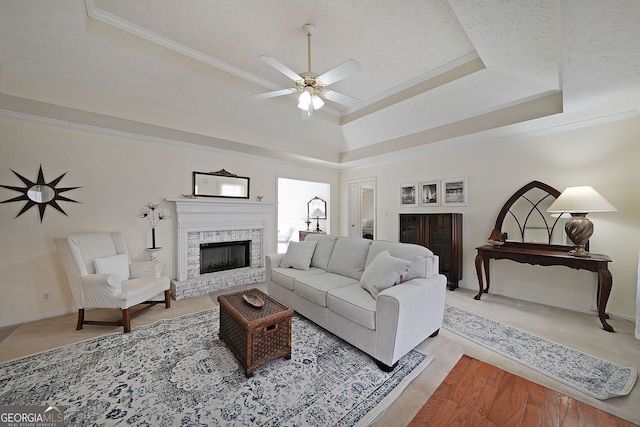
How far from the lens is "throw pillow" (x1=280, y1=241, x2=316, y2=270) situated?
324cm

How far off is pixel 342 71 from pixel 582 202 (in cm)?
313

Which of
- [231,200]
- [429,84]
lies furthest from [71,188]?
[429,84]

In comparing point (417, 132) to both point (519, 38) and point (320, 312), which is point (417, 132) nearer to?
point (519, 38)

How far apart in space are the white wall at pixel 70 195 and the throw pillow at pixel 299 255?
2008mm

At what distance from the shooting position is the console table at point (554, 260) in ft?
8.39

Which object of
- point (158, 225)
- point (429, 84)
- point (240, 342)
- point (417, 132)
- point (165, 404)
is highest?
point (429, 84)

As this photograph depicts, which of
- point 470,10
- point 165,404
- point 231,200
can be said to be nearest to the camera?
point 165,404

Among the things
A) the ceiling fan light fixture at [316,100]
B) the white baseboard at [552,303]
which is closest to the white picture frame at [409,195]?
the white baseboard at [552,303]

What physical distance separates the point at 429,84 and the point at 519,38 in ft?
4.31

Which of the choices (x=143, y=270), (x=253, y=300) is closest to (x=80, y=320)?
(x=143, y=270)

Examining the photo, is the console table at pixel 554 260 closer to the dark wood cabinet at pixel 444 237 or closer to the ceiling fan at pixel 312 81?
the dark wood cabinet at pixel 444 237

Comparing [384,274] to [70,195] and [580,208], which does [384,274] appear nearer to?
[580,208]

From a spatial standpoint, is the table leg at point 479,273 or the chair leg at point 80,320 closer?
the chair leg at point 80,320

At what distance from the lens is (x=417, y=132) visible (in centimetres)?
407
